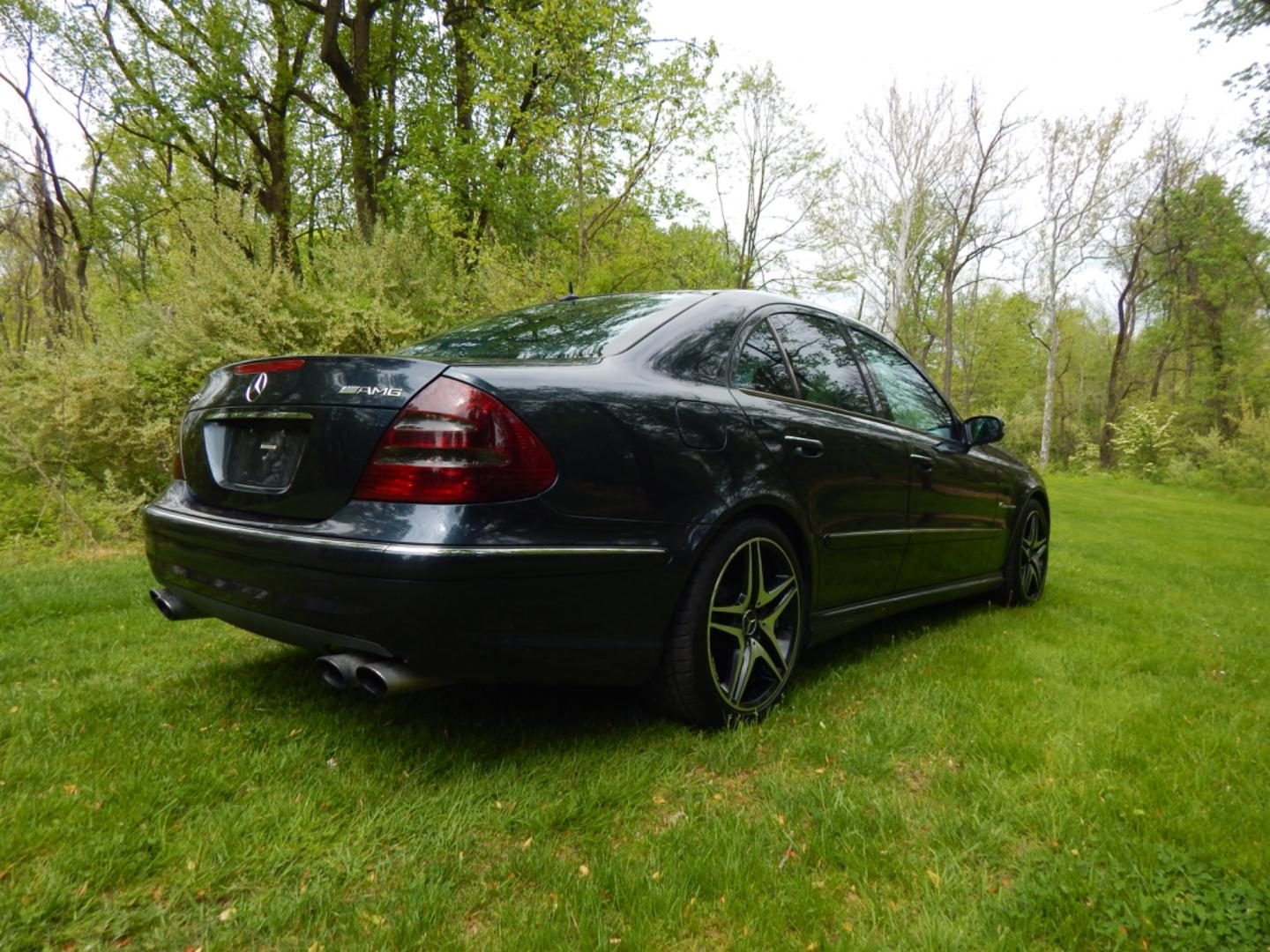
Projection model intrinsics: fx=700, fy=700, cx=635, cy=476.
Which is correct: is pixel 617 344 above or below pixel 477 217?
below

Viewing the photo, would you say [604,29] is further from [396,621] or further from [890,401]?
[396,621]

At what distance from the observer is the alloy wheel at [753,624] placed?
7.75 ft

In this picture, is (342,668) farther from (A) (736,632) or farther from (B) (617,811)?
(A) (736,632)

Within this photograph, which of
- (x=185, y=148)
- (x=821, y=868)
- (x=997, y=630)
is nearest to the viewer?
(x=821, y=868)

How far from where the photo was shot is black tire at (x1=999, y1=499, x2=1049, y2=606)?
4.41 meters

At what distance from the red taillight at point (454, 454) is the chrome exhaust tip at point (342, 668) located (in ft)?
1.33

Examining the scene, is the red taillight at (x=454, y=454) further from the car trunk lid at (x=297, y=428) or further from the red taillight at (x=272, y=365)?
the red taillight at (x=272, y=365)

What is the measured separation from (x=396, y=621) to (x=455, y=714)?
84 centimetres

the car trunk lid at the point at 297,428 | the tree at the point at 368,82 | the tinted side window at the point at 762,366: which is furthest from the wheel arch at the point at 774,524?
the tree at the point at 368,82

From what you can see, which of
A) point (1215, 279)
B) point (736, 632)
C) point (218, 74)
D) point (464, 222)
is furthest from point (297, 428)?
point (1215, 279)

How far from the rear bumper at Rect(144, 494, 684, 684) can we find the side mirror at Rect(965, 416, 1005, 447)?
2.55 metres

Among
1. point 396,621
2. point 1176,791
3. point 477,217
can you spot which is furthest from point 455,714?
point 477,217

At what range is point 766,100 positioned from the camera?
67.5 feet

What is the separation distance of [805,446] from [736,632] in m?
0.77
